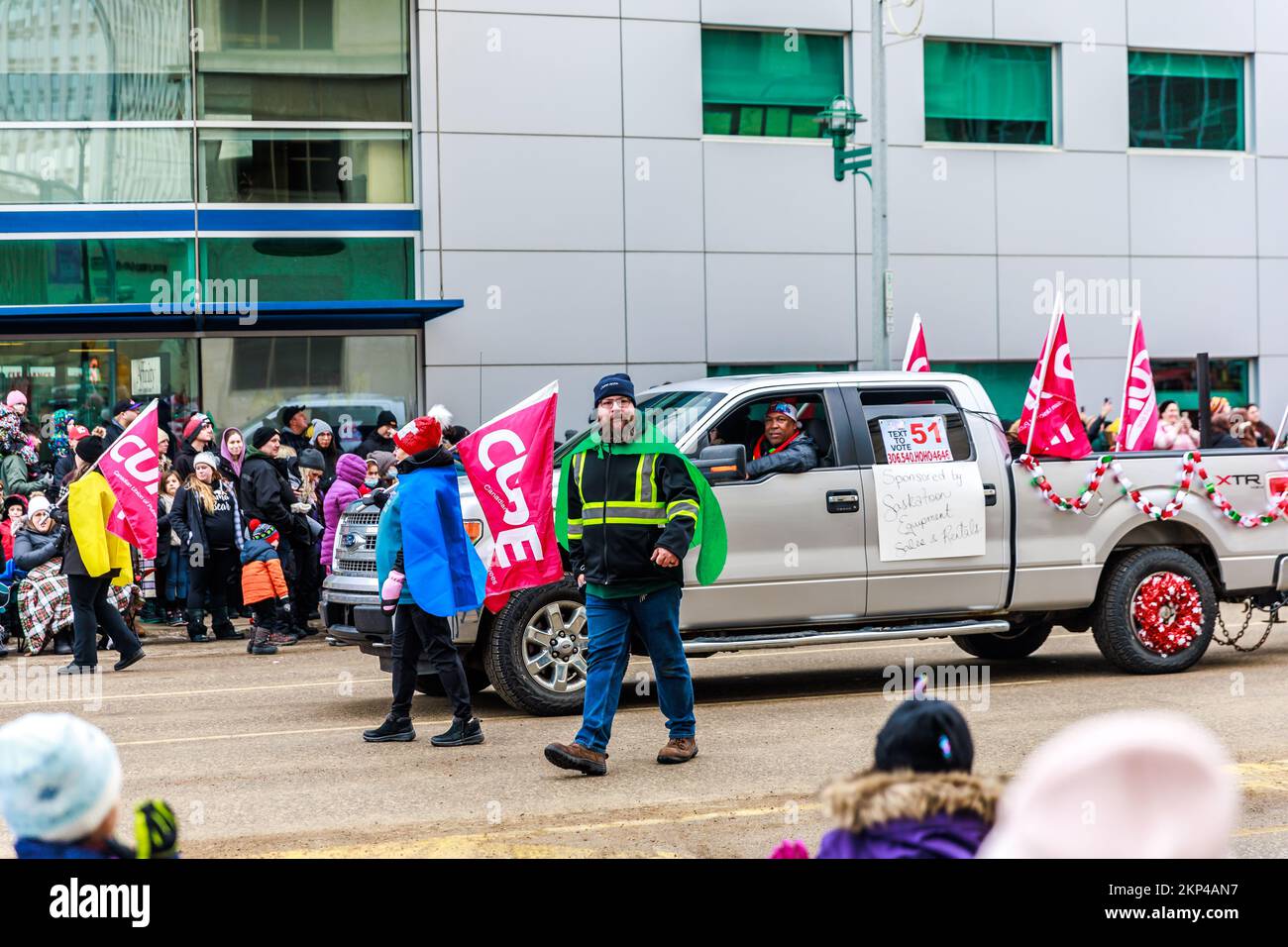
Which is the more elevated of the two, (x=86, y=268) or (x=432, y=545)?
(x=86, y=268)

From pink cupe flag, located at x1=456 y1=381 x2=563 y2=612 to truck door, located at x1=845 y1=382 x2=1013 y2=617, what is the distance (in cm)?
202

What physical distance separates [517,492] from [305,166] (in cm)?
1194

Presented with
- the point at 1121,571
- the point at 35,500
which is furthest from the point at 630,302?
the point at 1121,571

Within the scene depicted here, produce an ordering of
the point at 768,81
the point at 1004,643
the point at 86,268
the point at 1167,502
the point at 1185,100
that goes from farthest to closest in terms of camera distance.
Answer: the point at 1185,100 → the point at 768,81 → the point at 86,268 → the point at 1004,643 → the point at 1167,502

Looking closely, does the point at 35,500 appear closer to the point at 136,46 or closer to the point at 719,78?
the point at 136,46

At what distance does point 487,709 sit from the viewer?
10.3m

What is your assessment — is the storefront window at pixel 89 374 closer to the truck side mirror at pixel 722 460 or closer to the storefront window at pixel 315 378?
the storefront window at pixel 315 378

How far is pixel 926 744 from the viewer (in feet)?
10.3

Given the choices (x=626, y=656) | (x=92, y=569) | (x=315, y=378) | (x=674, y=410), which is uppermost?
(x=315, y=378)

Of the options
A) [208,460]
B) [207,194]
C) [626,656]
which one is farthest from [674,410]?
[207,194]

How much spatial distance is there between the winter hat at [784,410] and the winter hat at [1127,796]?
27.9ft

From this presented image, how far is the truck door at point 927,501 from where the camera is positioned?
401 inches

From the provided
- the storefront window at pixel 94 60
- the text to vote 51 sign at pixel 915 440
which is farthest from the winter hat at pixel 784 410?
the storefront window at pixel 94 60

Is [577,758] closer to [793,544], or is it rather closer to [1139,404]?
[793,544]
